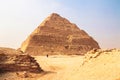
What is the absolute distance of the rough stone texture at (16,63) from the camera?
18.2m

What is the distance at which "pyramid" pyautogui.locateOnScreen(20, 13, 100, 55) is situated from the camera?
341 feet

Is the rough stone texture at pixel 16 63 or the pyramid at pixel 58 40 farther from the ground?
the pyramid at pixel 58 40

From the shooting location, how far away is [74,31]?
12300 centimetres

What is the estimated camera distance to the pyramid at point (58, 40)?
10388cm

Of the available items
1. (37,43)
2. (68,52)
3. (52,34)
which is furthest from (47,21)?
(68,52)

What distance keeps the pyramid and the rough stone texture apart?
7854 centimetres

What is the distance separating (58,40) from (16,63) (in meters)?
95.3

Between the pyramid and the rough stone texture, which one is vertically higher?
the pyramid

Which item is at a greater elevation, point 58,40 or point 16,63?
point 58,40

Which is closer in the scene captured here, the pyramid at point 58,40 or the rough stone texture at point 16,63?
the rough stone texture at point 16,63

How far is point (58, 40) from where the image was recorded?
114 m

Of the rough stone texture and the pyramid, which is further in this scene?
the pyramid

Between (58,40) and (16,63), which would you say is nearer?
(16,63)

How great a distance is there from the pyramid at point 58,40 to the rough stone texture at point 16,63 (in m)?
78.5
